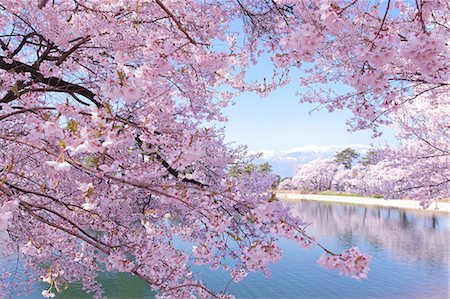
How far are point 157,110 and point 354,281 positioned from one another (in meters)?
15.2

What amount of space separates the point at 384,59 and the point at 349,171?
218 ft

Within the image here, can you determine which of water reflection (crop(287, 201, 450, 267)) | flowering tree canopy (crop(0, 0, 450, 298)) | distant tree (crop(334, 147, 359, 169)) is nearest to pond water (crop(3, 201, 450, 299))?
water reflection (crop(287, 201, 450, 267))

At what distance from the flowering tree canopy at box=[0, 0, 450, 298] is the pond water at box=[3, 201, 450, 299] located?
25.9 feet

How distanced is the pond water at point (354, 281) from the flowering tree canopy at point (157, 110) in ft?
25.9

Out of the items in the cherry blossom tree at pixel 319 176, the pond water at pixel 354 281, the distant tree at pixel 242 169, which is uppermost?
the cherry blossom tree at pixel 319 176

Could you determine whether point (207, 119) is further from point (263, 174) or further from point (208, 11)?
point (208, 11)

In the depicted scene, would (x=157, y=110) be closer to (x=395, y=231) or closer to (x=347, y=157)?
(x=395, y=231)

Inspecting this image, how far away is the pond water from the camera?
1445cm

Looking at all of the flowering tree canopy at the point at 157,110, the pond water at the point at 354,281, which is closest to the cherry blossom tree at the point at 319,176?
the pond water at the point at 354,281

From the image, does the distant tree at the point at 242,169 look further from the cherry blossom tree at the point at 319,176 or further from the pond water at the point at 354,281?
the cherry blossom tree at the point at 319,176

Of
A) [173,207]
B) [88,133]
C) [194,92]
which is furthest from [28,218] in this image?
[88,133]

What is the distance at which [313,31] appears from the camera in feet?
7.91

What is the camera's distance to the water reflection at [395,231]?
20547 mm

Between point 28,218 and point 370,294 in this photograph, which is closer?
point 28,218
